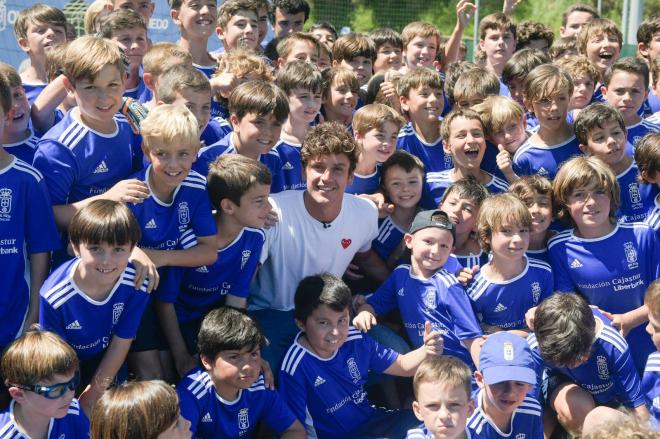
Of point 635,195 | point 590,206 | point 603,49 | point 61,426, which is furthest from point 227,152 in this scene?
point 603,49

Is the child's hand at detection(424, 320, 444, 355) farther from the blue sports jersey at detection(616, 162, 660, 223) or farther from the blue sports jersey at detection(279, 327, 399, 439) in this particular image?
the blue sports jersey at detection(616, 162, 660, 223)

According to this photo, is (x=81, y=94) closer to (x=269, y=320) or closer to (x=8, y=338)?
(x=8, y=338)

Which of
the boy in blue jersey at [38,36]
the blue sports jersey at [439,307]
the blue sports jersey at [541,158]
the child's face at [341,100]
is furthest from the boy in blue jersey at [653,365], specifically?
the boy in blue jersey at [38,36]

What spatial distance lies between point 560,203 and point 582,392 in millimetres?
1131

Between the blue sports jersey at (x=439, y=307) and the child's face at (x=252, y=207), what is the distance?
0.91 metres

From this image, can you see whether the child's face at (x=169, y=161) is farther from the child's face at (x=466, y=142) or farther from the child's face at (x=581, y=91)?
the child's face at (x=581, y=91)

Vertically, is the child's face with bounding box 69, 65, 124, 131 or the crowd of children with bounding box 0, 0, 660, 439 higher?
the child's face with bounding box 69, 65, 124, 131

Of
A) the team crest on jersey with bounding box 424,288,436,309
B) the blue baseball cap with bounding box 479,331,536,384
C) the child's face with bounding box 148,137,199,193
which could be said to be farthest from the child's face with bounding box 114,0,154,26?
the blue baseball cap with bounding box 479,331,536,384

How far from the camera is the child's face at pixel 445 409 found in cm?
423

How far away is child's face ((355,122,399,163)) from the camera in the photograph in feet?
18.3

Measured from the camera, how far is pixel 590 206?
5207mm

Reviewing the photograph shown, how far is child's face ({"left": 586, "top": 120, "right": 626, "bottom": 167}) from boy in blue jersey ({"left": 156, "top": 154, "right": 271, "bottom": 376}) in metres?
2.17

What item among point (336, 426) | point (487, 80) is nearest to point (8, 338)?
point (336, 426)

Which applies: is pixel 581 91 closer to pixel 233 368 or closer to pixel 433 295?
pixel 433 295
